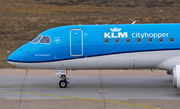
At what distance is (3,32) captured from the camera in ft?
106

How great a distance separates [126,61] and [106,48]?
1300mm

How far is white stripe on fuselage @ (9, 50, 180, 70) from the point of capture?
17844 mm

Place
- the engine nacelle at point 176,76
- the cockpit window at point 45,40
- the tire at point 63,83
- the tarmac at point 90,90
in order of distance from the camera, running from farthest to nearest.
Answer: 1. the tire at point 63,83
2. the cockpit window at point 45,40
3. the engine nacelle at point 176,76
4. the tarmac at point 90,90

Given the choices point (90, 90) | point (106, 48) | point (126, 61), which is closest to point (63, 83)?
point (90, 90)

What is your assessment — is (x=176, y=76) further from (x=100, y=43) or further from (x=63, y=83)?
(x=63, y=83)

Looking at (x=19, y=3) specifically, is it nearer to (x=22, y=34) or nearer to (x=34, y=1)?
(x=34, y=1)

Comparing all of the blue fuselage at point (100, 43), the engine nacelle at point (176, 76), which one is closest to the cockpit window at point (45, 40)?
the blue fuselage at point (100, 43)

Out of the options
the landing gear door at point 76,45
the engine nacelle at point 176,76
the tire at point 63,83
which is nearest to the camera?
the engine nacelle at point 176,76

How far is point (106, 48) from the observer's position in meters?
18.0

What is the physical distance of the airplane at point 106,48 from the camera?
17.9m

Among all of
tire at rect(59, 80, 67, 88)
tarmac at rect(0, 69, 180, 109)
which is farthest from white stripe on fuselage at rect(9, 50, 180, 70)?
tarmac at rect(0, 69, 180, 109)

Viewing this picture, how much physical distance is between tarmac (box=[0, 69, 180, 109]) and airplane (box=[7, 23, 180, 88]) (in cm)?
141

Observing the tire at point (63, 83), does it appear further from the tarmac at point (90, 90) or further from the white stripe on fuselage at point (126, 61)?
the white stripe on fuselage at point (126, 61)

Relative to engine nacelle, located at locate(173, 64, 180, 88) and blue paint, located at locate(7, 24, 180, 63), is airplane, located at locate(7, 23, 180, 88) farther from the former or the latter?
engine nacelle, located at locate(173, 64, 180, 88)
